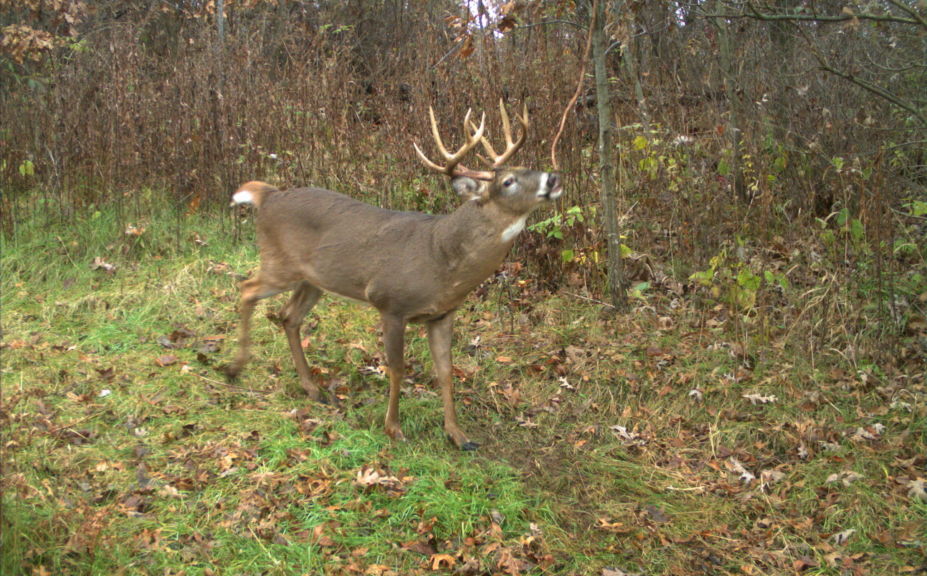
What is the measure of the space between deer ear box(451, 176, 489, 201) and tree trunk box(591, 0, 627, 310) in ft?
6.81

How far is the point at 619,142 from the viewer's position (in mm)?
8570

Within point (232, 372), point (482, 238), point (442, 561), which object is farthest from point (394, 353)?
point (442, 561)

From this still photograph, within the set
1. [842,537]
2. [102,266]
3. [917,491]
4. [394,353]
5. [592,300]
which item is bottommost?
[842,537]

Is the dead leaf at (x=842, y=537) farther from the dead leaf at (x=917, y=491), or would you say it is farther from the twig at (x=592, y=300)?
the twig at (x=592, y=300)

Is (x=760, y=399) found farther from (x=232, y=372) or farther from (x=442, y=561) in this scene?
(x=232, y=372)

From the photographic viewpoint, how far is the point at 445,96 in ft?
28.7

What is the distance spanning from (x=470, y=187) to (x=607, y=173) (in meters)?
2.17

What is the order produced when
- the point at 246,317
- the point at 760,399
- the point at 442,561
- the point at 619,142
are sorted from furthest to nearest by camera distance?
the point at 619,142 → the point at 760,399 → the point at 246,317 → the point at 442,561

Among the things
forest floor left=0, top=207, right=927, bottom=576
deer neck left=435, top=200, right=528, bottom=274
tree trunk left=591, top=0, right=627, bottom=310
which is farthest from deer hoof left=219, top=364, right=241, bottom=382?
tree trunk left=591, top=0, right=627, bottom=310

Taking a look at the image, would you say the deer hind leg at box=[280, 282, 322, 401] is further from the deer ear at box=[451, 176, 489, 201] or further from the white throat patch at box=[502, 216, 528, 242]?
the white throat patch at box=[502, 216, 528, 242]

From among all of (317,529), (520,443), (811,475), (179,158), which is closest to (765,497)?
(811,475)

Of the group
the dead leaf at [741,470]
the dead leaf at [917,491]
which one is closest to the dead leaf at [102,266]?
the dead leaf at [741,470]

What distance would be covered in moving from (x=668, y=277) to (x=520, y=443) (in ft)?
8.56

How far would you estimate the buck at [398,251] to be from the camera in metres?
5.26
